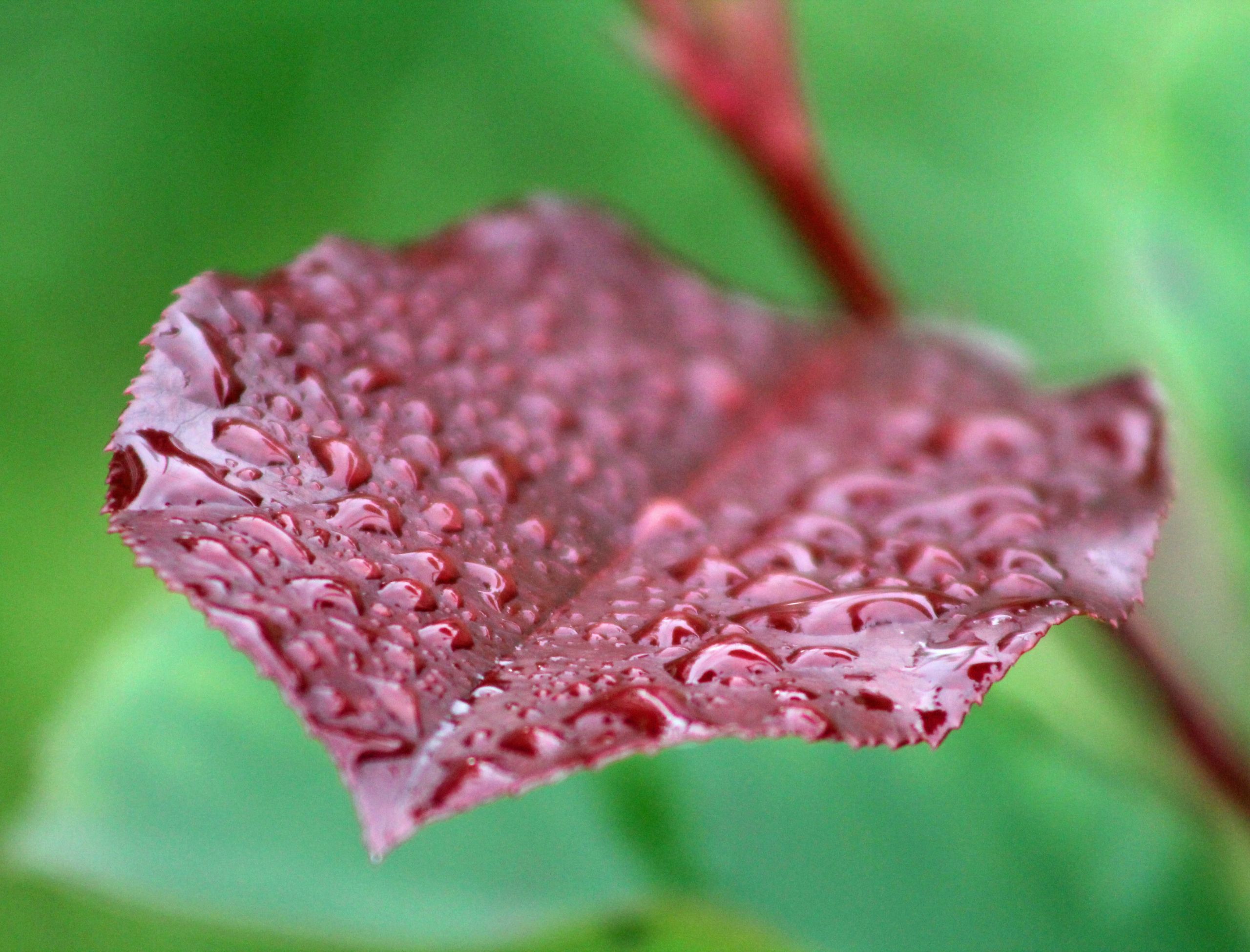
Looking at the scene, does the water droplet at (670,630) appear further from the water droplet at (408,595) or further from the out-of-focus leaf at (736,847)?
the out-of-focus leaf at (736,847)

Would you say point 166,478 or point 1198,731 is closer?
point 166,478

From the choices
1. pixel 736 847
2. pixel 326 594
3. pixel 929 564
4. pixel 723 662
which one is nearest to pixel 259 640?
pixel 326 594

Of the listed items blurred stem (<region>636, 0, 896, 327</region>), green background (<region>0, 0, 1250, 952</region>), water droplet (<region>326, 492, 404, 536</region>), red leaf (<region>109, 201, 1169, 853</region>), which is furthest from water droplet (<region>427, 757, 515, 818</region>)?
blurred stem (<region>636, 0, 896, 327</region>)

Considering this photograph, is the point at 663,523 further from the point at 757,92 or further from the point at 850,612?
the point at 757,92

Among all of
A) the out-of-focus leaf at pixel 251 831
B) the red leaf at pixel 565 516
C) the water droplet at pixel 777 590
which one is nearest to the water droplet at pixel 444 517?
the red leaf at pixel 565 516

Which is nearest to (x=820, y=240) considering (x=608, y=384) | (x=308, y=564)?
(x=608, y=384)
